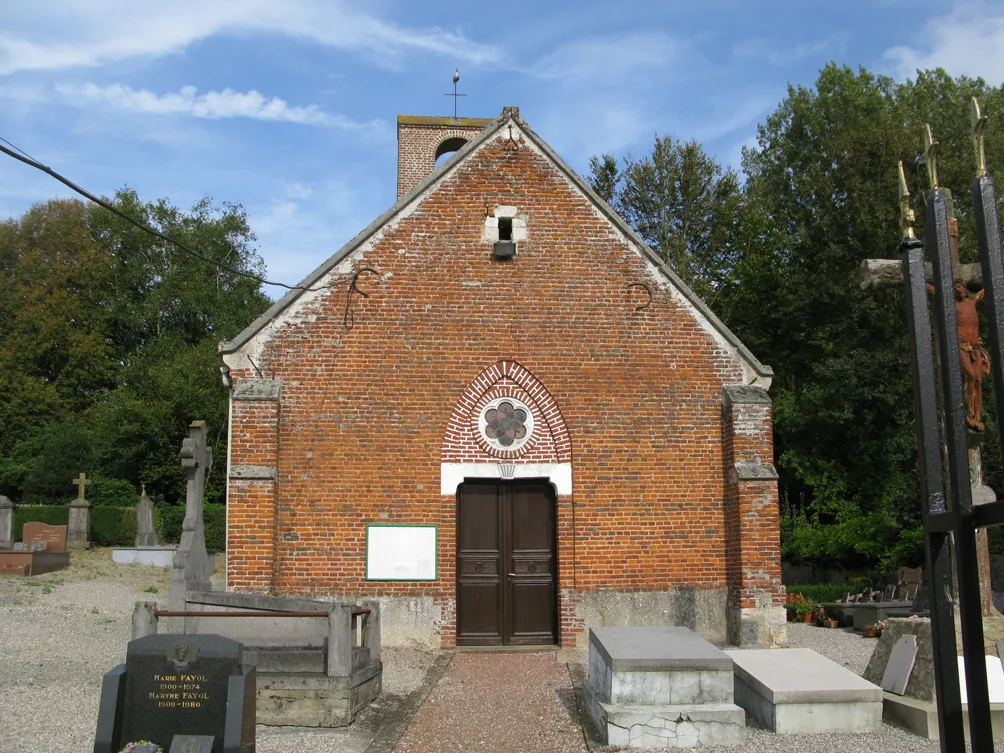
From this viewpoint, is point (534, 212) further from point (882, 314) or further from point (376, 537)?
point (882, 314)

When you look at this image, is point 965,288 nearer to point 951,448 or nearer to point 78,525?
point 951,448

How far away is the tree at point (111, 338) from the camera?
128 feet

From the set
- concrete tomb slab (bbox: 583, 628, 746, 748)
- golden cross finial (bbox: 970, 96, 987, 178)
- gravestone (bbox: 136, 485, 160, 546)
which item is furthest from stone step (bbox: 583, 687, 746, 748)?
gravestone (bbox: 136, 485, 160, 546)

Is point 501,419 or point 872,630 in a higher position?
point 501,419

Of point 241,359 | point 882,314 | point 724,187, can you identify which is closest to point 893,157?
point 882,314

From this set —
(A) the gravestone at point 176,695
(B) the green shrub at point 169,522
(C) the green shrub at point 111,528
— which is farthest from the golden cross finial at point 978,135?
(B) the green shrub at point 169,522

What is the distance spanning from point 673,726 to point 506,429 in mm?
6446

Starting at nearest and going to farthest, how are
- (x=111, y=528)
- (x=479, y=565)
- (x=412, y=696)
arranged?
(x=412, y=696), (x=479, y=565), (x=111, y=528)

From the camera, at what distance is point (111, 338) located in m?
46.4

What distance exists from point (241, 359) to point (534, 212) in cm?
503

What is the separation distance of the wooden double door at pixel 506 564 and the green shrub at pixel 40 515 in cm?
2198

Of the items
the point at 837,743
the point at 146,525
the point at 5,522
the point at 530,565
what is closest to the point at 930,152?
the point at 837,743

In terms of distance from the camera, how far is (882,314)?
27312 mm

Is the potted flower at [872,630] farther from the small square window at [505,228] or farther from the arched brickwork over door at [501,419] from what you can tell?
the small square window at [505,228]
